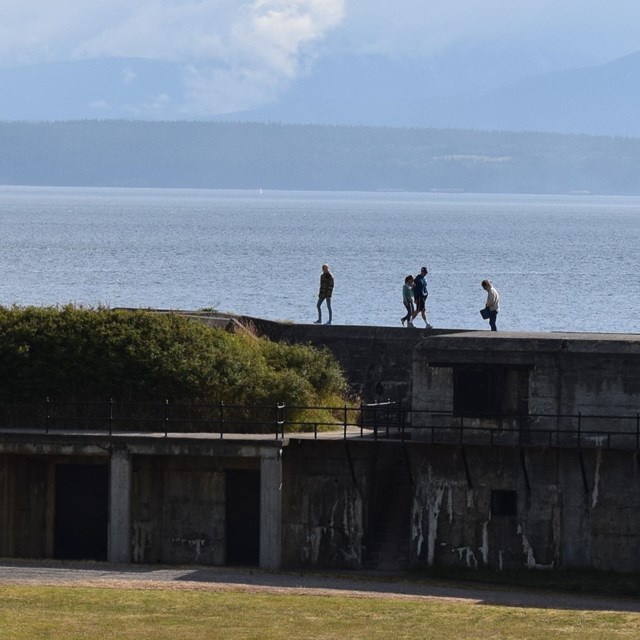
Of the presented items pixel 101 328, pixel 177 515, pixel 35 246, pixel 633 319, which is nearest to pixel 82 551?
pixel 177 515

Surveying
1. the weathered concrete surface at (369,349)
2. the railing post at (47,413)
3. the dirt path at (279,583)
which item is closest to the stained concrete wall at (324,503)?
the dirt path at (279,583)

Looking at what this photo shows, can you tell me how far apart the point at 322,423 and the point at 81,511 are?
504 centimetres

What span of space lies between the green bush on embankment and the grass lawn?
7691 mm

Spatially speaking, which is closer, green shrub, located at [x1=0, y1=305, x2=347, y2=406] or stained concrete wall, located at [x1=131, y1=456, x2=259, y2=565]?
stained concrete wall, located at [x1=131, y1=456, x2=259, y2=565]

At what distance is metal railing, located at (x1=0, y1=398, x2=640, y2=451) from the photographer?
33.3m

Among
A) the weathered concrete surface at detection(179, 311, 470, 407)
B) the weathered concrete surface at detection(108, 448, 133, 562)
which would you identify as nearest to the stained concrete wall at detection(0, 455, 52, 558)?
the weathered concrete surface at detection(108, 448, 133, 562)

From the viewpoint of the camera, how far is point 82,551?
35.4 m

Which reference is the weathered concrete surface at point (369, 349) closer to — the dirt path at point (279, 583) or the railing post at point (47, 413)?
the railing post at point (47, 413)

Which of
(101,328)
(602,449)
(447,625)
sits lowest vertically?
(447,625)

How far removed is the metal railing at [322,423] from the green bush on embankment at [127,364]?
12.9 inches

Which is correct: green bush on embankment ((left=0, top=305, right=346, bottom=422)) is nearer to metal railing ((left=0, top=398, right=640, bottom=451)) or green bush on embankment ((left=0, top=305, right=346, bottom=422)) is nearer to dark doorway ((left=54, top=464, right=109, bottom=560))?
metal railing ((left=0, top=398, right=640, bottom=451))

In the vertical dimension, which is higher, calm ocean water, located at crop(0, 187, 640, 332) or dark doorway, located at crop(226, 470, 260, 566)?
calm ocean water, located at crop(0, 187, 640, 332)

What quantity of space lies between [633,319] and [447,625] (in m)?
59.0

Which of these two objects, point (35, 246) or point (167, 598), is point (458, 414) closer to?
point (167, 598)
